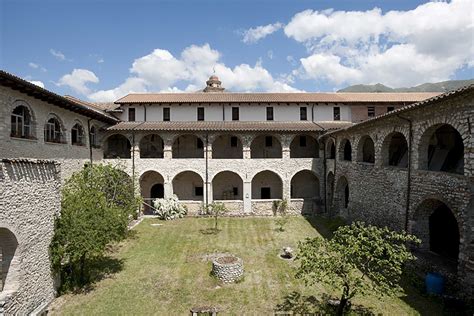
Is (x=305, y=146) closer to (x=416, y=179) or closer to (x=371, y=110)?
(x=371, y=110)

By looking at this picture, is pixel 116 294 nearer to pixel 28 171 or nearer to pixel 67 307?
pixel 67 307

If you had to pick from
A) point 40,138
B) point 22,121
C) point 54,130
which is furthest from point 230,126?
point 22,121

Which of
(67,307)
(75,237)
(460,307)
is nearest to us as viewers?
(460,307)

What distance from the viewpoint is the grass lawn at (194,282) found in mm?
10602

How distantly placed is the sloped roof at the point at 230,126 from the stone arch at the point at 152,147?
2.02 metres

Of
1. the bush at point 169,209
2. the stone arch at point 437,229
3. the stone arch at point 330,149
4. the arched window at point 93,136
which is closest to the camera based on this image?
the stone arch at point 437,229

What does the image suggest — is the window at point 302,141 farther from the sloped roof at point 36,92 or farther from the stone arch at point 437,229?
the sloped roof at point 36,92

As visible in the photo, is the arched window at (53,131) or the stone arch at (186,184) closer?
the arched window at (53,131)

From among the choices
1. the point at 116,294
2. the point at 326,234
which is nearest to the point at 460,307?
the point at 326,234

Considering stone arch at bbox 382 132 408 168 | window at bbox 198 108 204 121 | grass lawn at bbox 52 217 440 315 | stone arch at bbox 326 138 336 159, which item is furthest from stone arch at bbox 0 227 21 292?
stone arch at bbox 326 138 336 159

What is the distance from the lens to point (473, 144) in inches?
380

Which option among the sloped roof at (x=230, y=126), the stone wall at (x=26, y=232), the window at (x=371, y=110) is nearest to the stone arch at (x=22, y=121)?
the stone wall at (x=26, y=232)

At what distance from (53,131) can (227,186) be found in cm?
1460

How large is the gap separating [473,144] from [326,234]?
10.9 m
